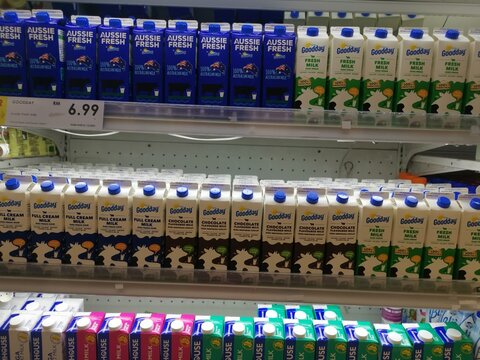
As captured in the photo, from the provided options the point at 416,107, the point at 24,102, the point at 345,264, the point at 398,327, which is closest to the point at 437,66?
the point at 416,107

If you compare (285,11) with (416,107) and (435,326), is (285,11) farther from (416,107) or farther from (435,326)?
(435,326)

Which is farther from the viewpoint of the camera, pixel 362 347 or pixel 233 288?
pixel 362 347

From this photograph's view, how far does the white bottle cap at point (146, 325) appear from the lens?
4.35ft

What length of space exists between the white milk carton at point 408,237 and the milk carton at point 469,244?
0.12 meters

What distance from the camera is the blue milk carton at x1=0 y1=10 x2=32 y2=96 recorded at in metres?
1.18

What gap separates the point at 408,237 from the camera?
1.23 m

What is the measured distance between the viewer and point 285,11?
143 centimetres

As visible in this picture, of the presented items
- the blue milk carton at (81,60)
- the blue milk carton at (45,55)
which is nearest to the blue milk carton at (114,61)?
the blue milk carton at (81,60)

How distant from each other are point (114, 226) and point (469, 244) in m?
1.16

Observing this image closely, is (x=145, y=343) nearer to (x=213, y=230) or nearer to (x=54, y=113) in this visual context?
(x=213, y=230)

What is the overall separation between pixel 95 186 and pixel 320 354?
968 mm

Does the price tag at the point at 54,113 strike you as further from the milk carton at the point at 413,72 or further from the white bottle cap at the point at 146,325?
the milk carton at the point at 413,72

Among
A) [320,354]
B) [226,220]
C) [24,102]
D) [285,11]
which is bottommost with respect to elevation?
Answer: [320,354]

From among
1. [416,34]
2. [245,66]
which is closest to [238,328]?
[245,66]
